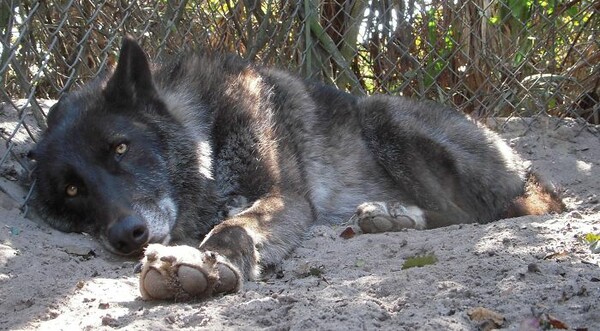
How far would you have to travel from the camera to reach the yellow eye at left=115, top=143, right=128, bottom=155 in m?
3.54

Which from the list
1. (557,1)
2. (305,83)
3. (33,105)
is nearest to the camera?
(33,105)

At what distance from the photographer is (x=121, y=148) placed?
3.55 meters

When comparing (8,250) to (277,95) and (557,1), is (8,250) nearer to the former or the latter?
(277,95)

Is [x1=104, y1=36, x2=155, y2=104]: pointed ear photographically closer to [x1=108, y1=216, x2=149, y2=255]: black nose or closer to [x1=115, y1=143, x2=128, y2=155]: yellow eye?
[x1=115, y1=143, x2=128, y2=155]: yellow eye

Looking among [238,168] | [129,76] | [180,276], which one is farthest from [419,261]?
[129,76]

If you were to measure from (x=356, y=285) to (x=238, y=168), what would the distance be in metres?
1.49

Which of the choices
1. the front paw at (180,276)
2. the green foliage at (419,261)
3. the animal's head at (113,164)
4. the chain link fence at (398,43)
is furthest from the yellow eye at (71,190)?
the chain link fence at (398,43)

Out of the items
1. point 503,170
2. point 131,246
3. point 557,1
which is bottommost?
point 131,246

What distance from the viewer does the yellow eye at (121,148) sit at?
354 cm

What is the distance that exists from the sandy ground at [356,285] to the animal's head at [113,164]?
0.43 feet

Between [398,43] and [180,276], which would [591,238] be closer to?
[180,276]

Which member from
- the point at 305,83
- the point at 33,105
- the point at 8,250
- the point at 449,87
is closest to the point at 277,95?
the point at 305,83

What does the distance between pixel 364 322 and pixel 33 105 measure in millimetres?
2921

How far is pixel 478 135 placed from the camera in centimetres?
476
